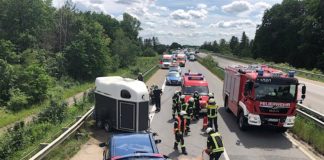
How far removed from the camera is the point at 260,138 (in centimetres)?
1548

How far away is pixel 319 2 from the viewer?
63219 millimetres

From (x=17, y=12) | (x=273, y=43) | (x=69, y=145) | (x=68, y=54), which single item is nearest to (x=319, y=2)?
(x=273, y=43)

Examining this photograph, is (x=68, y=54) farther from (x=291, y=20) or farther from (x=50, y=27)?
(x=291, y=20)

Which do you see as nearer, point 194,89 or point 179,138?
point 179,138

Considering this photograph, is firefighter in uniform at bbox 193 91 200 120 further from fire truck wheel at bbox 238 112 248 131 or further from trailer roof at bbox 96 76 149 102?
trailer roof at bbox 96 76 149 102

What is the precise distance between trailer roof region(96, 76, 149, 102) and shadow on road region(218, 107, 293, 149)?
14.4 feet

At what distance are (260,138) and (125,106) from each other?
5.92 metres

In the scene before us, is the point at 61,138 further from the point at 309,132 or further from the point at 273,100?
the point at 309,132

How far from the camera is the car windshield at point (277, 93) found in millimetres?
15156

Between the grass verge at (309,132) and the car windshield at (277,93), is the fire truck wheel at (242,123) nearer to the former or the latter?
the car windshield at (277,93)

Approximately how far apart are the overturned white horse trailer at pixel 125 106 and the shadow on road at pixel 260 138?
13.5ft

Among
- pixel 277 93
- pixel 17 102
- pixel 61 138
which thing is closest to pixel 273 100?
pixel 277 93

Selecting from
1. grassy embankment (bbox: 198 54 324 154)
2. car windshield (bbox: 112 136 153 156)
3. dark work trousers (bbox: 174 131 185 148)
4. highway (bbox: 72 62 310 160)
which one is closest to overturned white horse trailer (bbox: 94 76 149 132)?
highway (bbox: 72 62 310 160)

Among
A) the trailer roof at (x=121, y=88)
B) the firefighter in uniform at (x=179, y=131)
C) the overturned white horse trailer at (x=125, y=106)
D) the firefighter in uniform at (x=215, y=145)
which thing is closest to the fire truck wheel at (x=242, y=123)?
the firefighter in uniform at (x=179, y=131)
